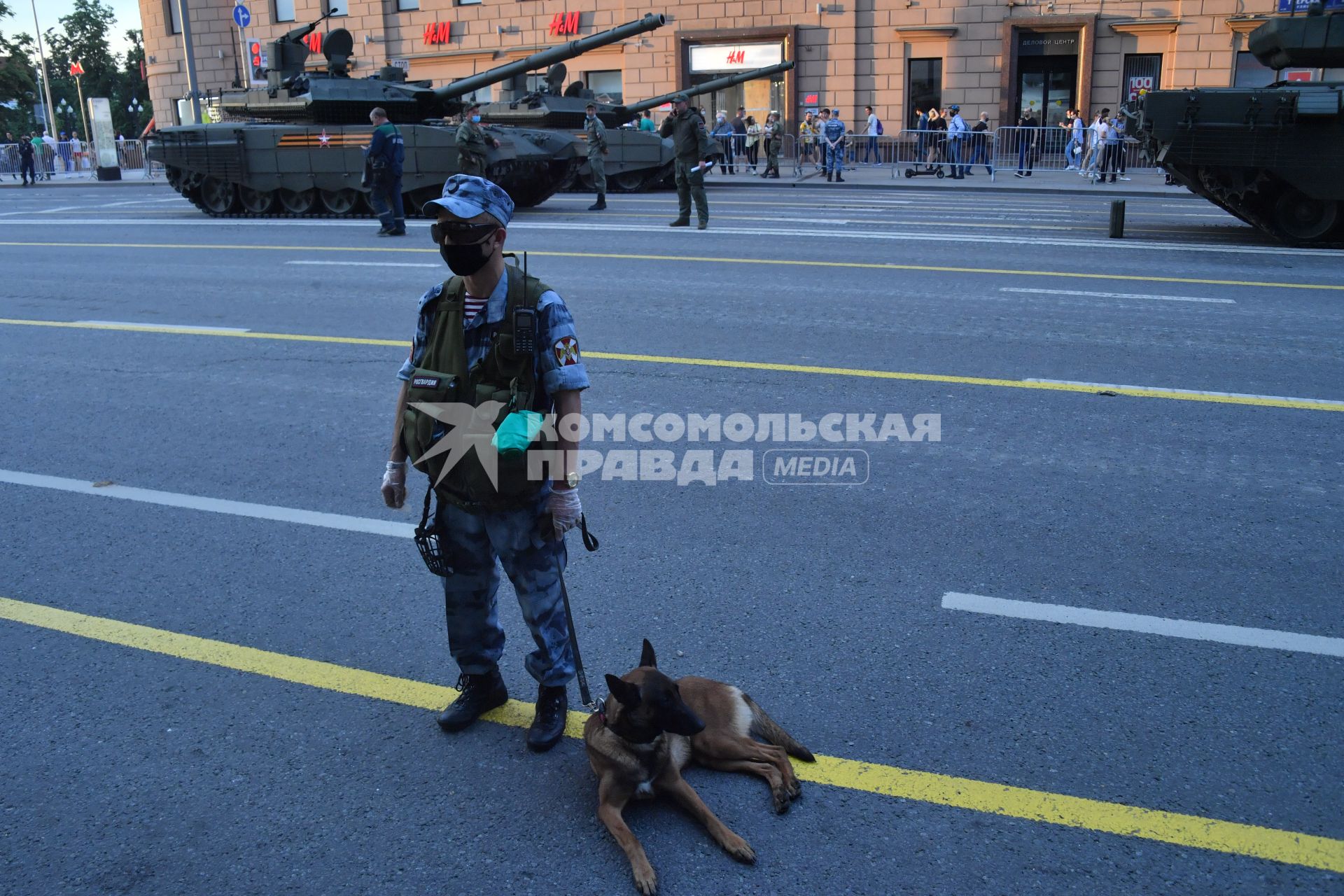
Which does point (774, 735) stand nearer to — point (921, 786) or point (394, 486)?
point (921, 786)

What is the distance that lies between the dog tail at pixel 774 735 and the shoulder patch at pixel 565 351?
1.15 meters

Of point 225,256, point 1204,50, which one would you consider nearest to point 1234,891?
point 225,256

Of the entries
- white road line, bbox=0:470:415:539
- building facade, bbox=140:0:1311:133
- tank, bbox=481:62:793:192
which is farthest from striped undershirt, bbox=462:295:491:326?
building facade, bbox=140:0:1311:133

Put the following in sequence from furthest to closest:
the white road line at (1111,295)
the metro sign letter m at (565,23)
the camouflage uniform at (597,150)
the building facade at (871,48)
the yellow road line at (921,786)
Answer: the metro sign letter m at (565,23) → the building facade at (871,48) → the camouflage uniform at (597,150) → the white road line at (1111,295) → the yellow road line at (921,786)

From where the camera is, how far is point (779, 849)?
127 inches

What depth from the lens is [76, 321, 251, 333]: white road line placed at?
33.0 ft

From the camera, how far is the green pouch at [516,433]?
3367 millimetres

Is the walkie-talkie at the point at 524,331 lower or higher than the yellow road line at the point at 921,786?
higher

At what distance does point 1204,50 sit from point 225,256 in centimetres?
2596

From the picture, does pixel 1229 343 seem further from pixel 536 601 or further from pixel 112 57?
pixel 112 57

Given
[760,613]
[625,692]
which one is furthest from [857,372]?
[625,692]

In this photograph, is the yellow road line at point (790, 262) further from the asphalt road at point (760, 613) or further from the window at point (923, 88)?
the window at point (923, 88)

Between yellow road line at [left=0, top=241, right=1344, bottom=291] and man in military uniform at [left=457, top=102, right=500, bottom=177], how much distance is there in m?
3.69

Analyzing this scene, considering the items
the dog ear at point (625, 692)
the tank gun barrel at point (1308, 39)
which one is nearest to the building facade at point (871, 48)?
the tank gun barrel at point (1308, 39)
